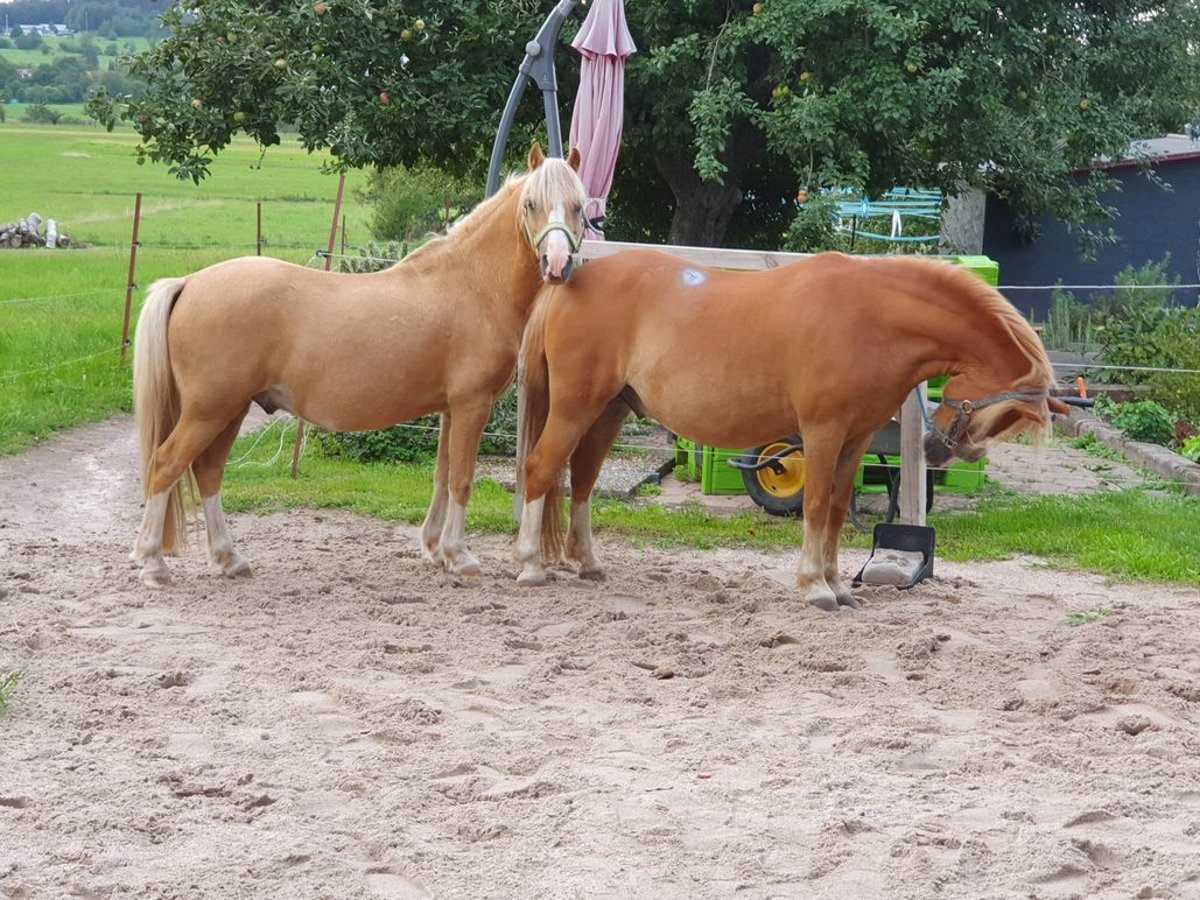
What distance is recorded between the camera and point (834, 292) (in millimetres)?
6301

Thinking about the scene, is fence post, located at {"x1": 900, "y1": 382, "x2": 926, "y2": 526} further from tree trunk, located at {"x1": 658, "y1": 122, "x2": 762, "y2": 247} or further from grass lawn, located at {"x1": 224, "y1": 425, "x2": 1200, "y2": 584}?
tree trunk, located at {"x1": 658, "y1": 122, "x2": 762, "y2": 247}

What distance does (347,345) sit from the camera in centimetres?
654

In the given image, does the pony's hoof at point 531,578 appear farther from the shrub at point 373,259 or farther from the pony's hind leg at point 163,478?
the shrub at point 373,259

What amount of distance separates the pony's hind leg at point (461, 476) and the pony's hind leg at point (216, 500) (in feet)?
3.28

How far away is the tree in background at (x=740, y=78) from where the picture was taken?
32.4ft


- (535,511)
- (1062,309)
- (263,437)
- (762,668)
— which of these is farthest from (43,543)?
(1062,309)

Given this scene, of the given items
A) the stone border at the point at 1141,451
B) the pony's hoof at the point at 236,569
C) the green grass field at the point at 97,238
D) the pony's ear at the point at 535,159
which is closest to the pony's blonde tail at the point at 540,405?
the pony's ear at the point at 535,159

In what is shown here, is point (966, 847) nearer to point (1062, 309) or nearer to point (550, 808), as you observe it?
point (550, 808)

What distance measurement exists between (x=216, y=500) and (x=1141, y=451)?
281 inches

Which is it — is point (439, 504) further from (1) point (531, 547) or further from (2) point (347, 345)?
(2) point (347, 345)

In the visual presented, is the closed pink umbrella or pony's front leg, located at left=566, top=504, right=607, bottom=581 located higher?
the closed pink umbrella

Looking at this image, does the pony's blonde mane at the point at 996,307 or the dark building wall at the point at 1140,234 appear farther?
the dark building wall at the point at 1140,234

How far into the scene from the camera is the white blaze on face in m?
6.32

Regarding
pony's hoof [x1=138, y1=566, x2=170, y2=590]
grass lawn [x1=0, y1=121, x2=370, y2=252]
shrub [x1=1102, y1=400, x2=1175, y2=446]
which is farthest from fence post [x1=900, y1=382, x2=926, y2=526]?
grass lawn [x1=0, y1=121, x2=370, y2=252]
